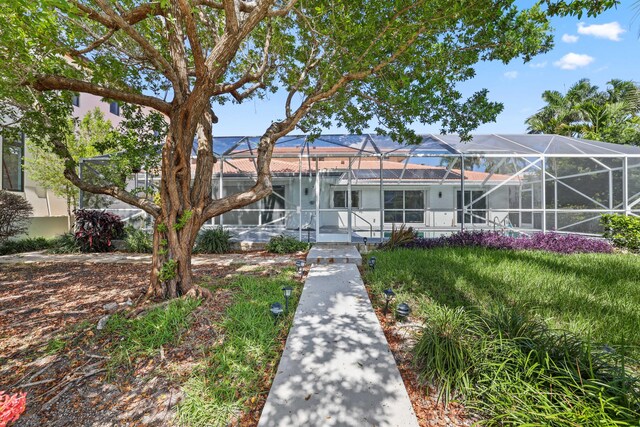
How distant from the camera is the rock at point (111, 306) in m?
4.10

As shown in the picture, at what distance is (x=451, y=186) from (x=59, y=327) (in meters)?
15.6

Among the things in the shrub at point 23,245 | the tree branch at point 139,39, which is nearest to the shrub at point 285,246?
the tree branch at point 139,39

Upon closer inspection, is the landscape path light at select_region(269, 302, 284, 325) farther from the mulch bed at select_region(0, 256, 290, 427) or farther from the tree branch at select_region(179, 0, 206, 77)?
the tree branch at select_region(179, 0, 206, 77)

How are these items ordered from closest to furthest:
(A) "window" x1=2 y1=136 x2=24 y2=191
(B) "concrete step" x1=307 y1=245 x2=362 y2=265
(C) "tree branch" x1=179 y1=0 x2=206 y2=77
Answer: (C) "tree branch" x1=179 y1=0 x2=206 y2=77, (B) "concrete step" x1=307 y1=245 x2=362 y2=265, (A) "window" x1=2 y1=136 x2=24 y2=191

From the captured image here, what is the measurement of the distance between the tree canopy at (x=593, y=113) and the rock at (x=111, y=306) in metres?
21.9

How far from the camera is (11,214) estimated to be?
8.37 metres

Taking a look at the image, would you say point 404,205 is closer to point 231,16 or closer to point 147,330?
point 231,16

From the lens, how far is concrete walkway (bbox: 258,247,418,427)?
85.0 inches

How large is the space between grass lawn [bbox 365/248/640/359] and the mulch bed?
122 inches

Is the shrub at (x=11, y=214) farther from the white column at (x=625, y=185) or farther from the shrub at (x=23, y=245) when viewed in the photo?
the white column at (x=625, y=185)

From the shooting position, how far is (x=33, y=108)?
4.97 m

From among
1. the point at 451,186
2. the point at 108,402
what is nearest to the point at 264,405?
the point at 108,402

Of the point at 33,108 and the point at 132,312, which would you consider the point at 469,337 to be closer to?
the point at 132,312

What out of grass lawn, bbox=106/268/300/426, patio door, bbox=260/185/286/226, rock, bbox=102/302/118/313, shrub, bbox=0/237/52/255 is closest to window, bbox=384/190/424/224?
patio door, bbox=260/185/286/226
